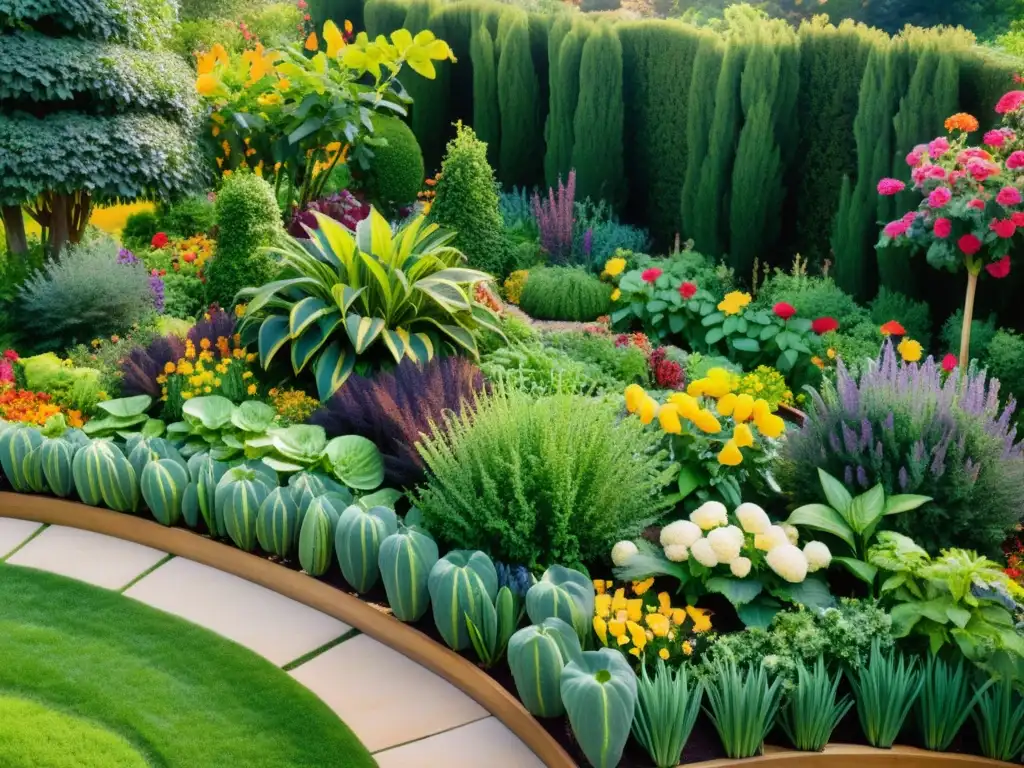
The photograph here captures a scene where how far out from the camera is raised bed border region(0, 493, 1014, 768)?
9.62 feet

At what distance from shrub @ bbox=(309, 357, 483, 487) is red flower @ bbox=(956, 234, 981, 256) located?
256 cm

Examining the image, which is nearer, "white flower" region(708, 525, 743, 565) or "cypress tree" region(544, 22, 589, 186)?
"white flower" region(708, 525, 743, 565)

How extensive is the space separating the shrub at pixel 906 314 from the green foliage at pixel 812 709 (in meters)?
3.76

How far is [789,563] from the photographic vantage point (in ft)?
Answer: 10.7

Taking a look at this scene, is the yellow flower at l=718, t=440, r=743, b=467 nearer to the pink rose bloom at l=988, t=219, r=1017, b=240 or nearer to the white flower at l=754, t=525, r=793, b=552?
the white flower at l=754, t=525, r=793, b=552

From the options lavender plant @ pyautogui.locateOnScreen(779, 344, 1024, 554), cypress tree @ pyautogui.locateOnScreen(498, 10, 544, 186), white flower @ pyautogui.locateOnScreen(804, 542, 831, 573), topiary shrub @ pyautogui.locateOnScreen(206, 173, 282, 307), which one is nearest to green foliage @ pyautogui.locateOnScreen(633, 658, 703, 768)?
white flower @ pyautogui.locateOnScreen(804, 542, 831, 573)

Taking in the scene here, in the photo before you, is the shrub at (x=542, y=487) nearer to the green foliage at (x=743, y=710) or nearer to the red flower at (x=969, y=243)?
the green foliage at (x=743, y=710)

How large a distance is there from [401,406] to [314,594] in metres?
0.94

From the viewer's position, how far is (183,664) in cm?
346

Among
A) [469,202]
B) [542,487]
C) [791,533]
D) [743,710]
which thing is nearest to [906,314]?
[469,202]

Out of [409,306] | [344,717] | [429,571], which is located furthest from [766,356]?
[344,717]

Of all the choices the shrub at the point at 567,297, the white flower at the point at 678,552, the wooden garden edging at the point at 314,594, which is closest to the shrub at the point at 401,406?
the wooden garden edging at the point at 314,594

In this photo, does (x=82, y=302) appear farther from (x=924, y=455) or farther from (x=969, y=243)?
(x=969, y=243)

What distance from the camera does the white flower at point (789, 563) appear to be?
327 cm
